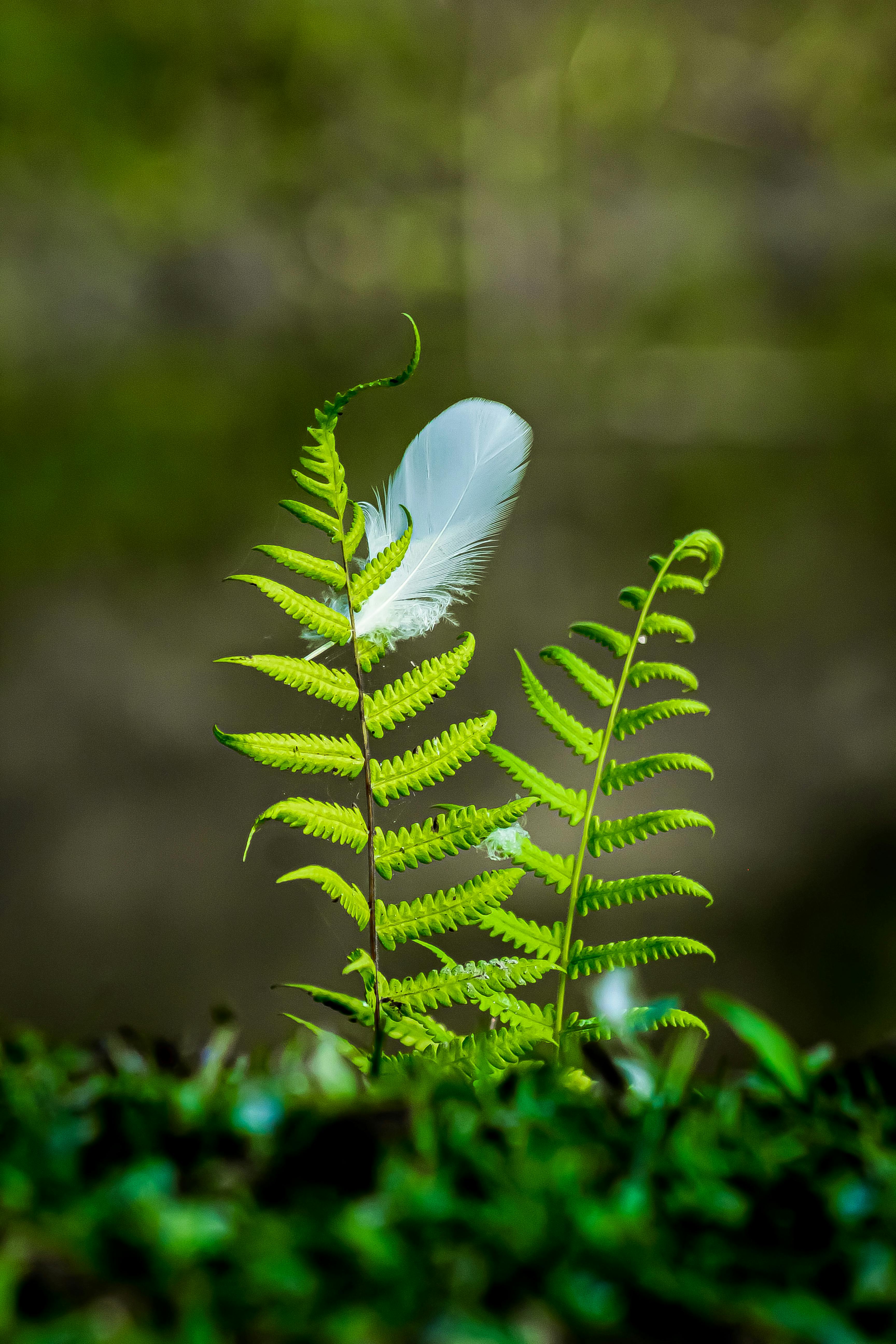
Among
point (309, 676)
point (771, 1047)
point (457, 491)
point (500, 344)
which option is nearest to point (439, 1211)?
point (771, 1047)

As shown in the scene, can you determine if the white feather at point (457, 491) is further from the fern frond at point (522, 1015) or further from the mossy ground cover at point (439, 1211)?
the mossy ground cover at point (439, 1211)

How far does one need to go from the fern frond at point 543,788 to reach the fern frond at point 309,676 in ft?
0.26

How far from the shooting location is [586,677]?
1.65 ft

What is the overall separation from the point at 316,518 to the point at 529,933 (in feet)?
0.80

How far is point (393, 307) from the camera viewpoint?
1.87m

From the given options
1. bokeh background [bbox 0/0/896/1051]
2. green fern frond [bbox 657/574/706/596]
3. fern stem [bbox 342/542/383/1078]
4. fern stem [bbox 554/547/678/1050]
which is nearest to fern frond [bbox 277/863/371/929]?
fern stem [bbox 342/542/383/1078]

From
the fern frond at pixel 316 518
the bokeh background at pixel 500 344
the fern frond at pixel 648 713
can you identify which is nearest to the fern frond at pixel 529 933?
the fern frond at pixel 648 713

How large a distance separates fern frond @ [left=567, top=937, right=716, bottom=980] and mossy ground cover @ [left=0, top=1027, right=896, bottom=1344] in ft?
0.43

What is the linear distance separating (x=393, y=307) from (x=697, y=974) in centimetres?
136

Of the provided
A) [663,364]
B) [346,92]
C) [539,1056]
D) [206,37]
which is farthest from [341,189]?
[539,1056]

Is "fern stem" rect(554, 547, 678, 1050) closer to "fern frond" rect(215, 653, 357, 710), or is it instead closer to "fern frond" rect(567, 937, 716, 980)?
"fern frond" rect(567, 937, 716, 980)

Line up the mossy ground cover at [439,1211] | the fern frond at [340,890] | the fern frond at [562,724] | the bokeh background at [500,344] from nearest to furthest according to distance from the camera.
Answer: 1. the mossy ground cover at [439,1211]
2. the fern frond at [340,890]
3. the fern frond at [562,724]
4. the bokeh background at [500,344]

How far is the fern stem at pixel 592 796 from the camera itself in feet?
1.60

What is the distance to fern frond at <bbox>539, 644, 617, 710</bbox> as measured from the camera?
49 cm
